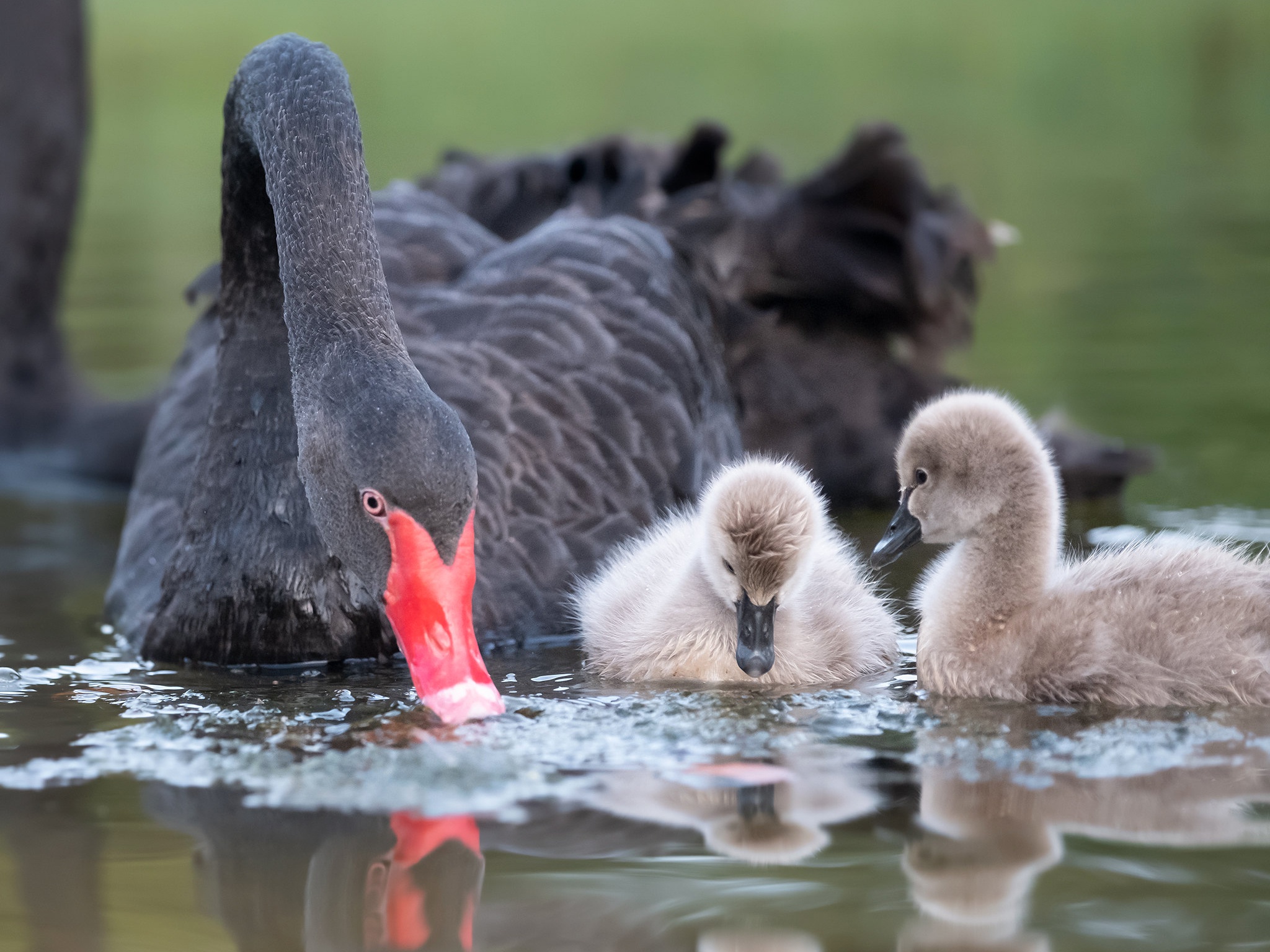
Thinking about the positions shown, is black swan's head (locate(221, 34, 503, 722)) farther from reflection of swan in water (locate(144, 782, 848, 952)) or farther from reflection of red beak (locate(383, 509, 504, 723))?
reflection of swan in water (locate(144, 782, 848, 952))

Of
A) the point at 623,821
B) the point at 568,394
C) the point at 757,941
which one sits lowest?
the point at 757,941

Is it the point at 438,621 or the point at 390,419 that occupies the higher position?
the point at 390,419

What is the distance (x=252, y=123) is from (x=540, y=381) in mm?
936

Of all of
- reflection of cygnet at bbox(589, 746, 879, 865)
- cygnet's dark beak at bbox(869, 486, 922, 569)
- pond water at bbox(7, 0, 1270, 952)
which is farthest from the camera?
cygnet's dark beak at bbox(869, 486, 922, 569)

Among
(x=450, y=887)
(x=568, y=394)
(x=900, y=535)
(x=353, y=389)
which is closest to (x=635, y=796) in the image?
(x=450, y=887)

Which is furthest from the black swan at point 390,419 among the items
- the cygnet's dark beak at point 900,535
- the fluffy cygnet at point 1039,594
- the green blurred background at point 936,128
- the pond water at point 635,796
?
the green blurred background at point 936,128

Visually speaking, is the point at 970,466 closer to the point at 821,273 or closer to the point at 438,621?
the point at 438,621

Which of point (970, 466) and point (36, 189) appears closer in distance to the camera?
point (970, 466)

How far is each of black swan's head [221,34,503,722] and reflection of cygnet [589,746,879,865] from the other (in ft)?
1.14

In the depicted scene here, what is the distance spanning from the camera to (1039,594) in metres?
3.62

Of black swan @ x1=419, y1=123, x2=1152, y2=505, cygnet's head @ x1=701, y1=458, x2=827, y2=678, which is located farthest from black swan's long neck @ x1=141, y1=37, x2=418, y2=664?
Result: black swan @ x1=419, y1=123, x2=1152, y2=505

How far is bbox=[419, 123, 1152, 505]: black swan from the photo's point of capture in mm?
5590

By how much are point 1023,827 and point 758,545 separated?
3.00 ft

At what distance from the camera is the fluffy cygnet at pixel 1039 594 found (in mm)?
3389
